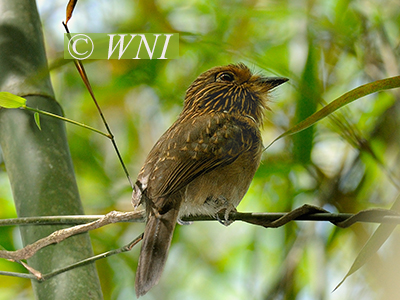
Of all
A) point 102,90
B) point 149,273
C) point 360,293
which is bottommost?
point 360,293

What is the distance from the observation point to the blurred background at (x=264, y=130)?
3.62 feet

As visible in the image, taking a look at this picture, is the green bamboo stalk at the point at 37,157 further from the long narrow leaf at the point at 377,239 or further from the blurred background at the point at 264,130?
the long narrow leaf at the point at 377,239

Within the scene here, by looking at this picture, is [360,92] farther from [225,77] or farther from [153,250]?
[225,77]

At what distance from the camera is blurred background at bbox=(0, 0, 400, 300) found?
110 cm

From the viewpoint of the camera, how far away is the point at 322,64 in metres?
1.32

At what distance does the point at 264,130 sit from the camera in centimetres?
132

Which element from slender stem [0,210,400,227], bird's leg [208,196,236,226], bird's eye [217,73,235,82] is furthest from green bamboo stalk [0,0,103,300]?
bird's eye [217,73,235,82]

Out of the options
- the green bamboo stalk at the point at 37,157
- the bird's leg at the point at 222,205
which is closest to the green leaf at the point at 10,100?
the green bamboo stalk at the point at 37,157

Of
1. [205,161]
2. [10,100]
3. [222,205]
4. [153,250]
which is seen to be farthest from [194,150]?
[10,100]

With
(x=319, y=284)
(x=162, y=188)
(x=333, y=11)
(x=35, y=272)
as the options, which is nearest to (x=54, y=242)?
(x=35, y=272)

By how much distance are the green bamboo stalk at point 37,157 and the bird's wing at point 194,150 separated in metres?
0.20

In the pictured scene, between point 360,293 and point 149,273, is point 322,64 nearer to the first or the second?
point 360,293

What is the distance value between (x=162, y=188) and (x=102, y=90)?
0.67m

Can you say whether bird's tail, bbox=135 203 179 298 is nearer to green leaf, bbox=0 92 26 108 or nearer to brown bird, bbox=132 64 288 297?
brown bird, bbox=132 64 288 297
